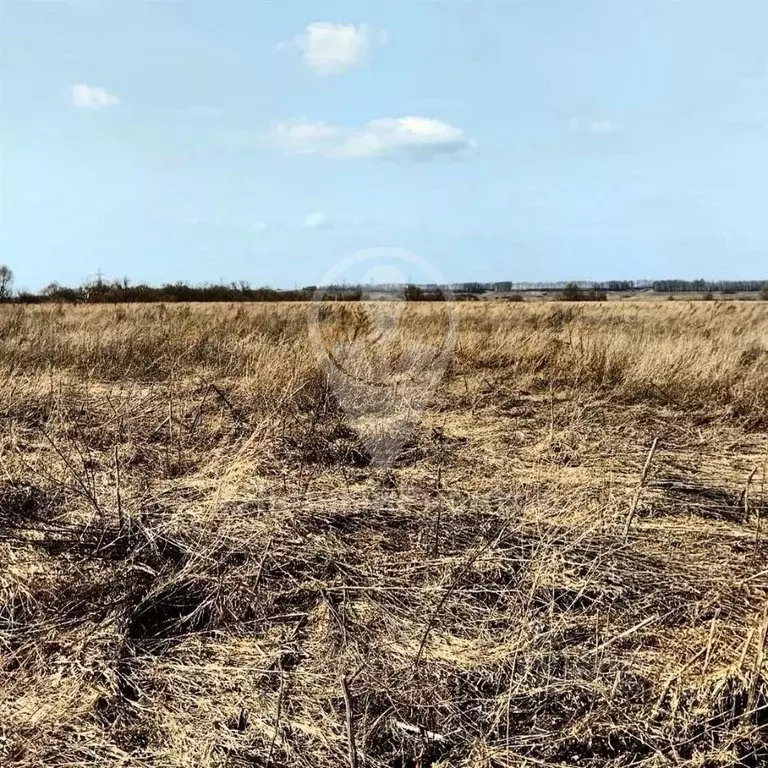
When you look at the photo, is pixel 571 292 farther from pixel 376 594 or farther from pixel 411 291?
pixel 376 594

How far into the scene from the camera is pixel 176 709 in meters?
2.02


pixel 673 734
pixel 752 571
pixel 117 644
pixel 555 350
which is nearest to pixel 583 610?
pixel 673 734

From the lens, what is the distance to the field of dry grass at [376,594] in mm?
1914

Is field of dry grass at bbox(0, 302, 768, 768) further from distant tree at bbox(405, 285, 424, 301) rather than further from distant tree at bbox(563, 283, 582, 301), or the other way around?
distant tree at bbox(563, 283, 582, 301)

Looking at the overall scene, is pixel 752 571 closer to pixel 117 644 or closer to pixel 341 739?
pixel 341 739

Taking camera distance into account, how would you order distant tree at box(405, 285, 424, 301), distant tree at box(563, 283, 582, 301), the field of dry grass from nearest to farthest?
the field of dry grass < distant tree at box(405, 285, 424, 301) < distant tree at box(563, 283, 582, 301)

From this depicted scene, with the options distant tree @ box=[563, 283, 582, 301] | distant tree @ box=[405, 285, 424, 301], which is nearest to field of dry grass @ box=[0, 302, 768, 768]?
distant tree @ box=[405, 285, 424, 301]

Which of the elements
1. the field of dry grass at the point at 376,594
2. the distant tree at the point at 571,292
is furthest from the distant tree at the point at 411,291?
the distant tree at the point at 571,292

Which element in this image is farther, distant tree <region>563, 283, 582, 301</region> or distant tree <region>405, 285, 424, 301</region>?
distant tree <region>563, 283, 582, 301</region>

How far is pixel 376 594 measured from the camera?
2.57m

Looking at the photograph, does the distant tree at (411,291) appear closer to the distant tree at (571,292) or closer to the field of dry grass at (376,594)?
the field of dry grass at (376,594)

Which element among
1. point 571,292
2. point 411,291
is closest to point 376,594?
point 411,291

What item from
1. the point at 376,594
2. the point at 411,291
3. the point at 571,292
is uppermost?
the point at 571,292

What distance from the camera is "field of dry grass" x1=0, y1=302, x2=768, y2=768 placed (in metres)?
1.91
